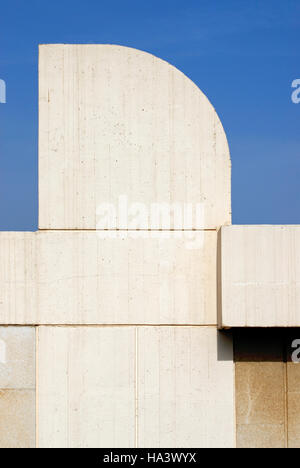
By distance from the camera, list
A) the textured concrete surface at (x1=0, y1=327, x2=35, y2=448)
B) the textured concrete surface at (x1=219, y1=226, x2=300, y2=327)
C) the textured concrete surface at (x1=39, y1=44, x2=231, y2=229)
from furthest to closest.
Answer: the textured concrete surface at (x1=39, y1=44, x2=231, y2=229) → the textured concrete surface at (x1=0, y1=327, x2=35, y2=448) → the textured concrete surface at (x1=219, y1=226, x2=300, y2=327)

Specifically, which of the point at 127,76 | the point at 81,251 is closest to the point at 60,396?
the point at 81,251

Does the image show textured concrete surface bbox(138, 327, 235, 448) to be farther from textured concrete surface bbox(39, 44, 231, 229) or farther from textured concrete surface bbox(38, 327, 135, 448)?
textured concrete surface bbox(39, 44, 231, 229)

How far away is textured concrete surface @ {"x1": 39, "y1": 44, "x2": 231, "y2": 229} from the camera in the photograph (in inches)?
404

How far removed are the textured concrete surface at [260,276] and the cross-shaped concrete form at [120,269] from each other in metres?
0.45

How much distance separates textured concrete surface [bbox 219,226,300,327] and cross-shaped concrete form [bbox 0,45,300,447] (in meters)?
0.45

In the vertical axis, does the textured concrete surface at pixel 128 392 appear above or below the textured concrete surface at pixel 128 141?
below

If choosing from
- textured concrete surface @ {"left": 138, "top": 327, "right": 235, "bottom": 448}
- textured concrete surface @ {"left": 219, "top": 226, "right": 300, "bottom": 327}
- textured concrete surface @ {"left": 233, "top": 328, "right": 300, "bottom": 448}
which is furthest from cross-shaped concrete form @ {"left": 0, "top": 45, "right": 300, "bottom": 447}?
textured concrete surface @ {"left": 219, "top": 226, "right": 300, "bottom": 327}

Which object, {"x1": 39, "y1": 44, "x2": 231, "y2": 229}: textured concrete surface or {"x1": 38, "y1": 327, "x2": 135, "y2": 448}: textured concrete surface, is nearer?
{"x1": 38, "y1": 327, "x2": 135, "y2": 448}: textured concrete surface

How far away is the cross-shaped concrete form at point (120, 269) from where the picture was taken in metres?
10.1

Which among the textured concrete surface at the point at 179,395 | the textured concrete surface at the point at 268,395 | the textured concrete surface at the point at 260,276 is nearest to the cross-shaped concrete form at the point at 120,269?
the textured concrete surface at the point at 179,395

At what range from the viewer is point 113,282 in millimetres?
10156

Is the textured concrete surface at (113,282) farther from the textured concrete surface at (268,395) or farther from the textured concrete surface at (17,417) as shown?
the textured concrete surface at (17,417)

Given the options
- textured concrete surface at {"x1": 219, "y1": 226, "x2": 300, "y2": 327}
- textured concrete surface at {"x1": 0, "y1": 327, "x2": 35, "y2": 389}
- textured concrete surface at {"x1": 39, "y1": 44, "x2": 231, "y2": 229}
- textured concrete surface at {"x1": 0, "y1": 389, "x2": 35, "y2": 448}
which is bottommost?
textured concrete surface at {"x1": 0, "y1": 389, "x2": 35, "y2": 448}
